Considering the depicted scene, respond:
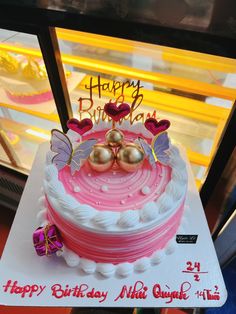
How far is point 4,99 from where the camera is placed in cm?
177

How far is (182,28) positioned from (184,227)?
73 cm

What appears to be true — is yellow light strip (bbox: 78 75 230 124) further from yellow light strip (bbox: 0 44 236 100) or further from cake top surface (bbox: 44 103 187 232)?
cake top surface (bbox: 44 103 187 232)

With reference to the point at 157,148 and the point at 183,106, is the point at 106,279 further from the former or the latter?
the point at 183,106

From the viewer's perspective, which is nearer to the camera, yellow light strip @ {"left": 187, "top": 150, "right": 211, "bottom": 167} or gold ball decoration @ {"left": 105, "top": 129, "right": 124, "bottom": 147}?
gold ball decoration @ {"left": 105, "top": 129, "right": 124, "bottom": 147}

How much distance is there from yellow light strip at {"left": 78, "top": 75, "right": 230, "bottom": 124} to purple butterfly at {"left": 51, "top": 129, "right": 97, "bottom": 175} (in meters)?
0.54

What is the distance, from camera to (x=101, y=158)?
0.99 metres

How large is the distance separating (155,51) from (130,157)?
496 mm

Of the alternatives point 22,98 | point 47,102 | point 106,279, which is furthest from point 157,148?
point 22,98

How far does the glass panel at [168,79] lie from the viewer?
1150 millimetres

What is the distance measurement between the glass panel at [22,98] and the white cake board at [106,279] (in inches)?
32.9

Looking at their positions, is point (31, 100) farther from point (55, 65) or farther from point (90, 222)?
point (90, 222)

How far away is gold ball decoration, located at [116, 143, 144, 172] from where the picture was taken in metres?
0.99

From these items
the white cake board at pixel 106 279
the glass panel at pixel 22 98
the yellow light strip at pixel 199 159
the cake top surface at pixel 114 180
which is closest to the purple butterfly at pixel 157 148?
the cake top surface at pixel 114 180

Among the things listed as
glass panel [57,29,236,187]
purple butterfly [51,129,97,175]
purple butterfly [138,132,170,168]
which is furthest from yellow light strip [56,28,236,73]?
purple butterfly [51,129,97,175]
